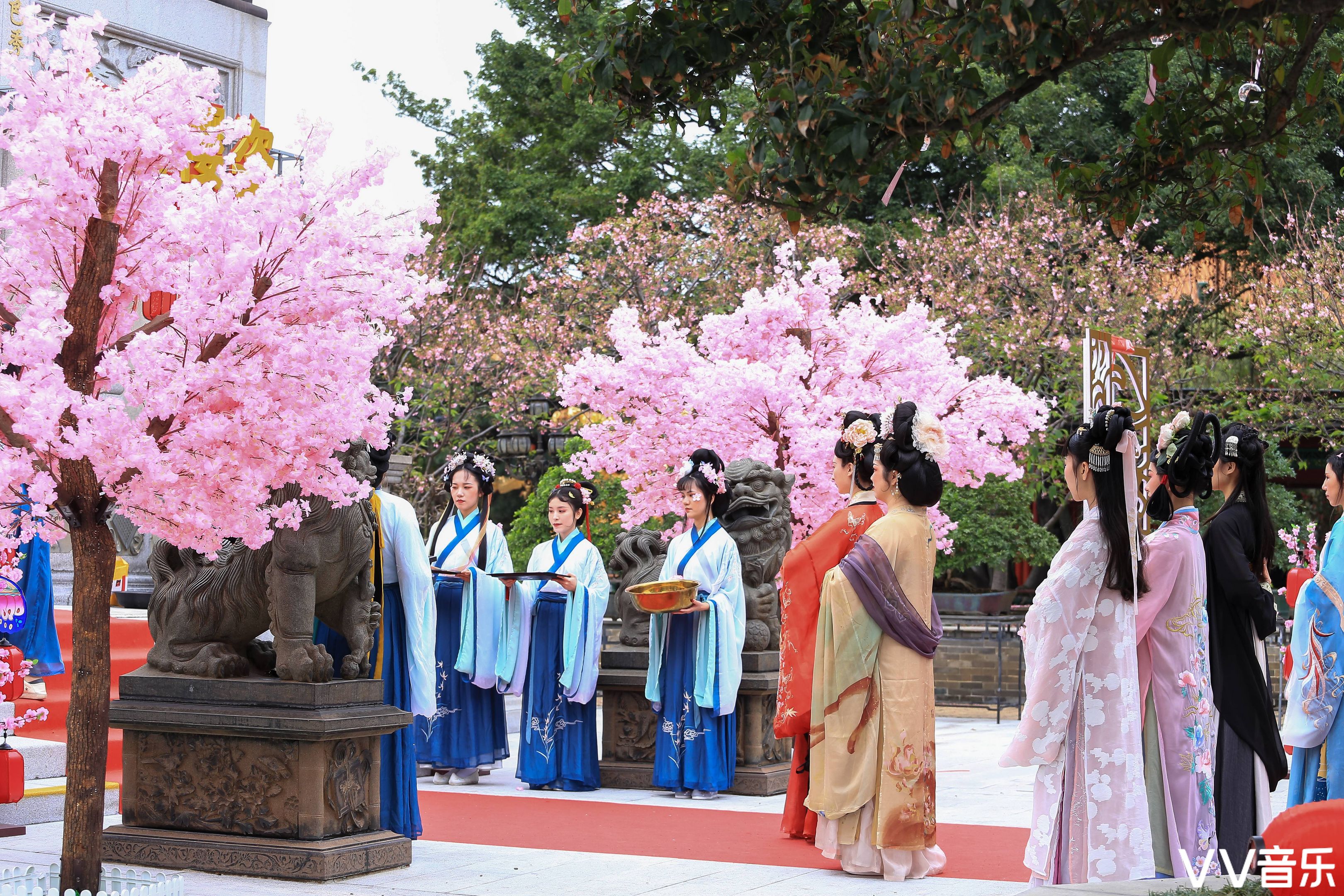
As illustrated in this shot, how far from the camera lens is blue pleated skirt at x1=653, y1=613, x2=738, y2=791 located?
777 cm

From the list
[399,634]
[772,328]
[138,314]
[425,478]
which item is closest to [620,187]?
[425,478]

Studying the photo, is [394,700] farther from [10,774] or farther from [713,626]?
[713,626]

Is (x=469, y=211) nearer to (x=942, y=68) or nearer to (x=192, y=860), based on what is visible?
(x=192, y=860)

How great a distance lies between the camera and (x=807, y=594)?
6.65m

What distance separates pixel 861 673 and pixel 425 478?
12.0 metres

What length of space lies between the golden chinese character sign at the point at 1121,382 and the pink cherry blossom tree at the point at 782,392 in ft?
10.8

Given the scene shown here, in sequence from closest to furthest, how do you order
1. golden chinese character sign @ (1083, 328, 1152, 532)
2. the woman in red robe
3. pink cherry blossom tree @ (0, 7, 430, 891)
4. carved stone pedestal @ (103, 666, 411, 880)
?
pink cherry blossom tree @ (0, 7, 430, 891)
carved stone pedestal @ (103, 666, 411, 880)
golden chinese character sign @ (1083, 328, 1152, 532)
the woman in red robe

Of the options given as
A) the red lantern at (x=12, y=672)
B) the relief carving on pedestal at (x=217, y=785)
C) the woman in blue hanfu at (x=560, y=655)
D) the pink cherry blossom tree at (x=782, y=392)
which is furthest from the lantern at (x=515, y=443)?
the relief carving on pedestal at (x=217, y=785)

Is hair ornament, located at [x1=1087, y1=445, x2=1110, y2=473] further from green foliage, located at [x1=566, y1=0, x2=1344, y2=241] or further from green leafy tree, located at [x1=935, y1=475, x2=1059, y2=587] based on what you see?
green leafy tree, located at [x1=935, y1=475, x2=1059, y2=587]

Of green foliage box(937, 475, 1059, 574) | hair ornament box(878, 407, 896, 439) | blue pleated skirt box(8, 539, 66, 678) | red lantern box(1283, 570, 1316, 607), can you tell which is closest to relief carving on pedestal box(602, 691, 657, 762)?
hair ornament box(878, 407, 896, 439)

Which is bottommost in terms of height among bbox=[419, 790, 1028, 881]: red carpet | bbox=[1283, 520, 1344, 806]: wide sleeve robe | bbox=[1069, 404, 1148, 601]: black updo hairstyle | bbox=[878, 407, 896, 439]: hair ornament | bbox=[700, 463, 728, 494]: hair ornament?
bbox=[419, 790, 1028, 881]: red carpet

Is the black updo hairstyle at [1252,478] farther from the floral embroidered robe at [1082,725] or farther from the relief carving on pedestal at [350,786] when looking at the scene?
the relief carving on pedestal at [350,786]

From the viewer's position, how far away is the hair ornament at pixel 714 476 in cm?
793

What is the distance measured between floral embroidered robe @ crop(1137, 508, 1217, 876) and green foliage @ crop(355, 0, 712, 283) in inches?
644
